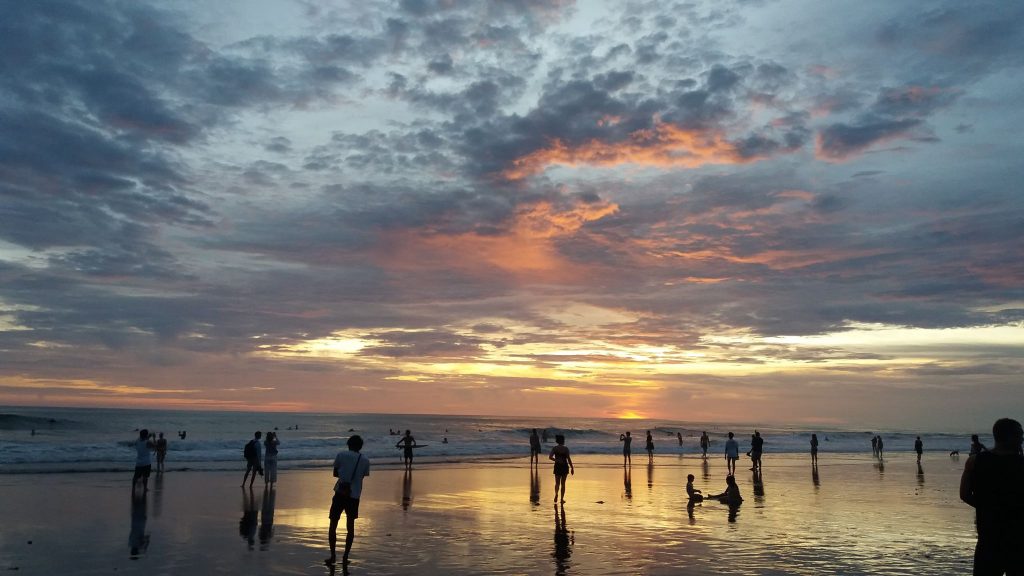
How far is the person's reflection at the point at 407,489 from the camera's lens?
70.6 ft

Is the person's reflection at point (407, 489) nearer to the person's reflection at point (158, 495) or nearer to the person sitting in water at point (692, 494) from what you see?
the person's reflection at point (158, 495)

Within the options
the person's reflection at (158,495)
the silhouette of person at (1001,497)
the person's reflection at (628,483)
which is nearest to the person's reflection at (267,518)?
the person's reflection at (158,495)

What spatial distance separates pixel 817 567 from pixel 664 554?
2.56m

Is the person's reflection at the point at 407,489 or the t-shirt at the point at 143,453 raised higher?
the t-shirt at the point at 143,453

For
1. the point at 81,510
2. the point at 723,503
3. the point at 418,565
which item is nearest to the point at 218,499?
the point at 81,510

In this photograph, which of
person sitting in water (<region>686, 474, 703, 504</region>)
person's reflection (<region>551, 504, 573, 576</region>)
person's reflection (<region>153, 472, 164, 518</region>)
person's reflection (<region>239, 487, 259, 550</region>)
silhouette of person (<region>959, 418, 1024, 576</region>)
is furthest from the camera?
person sitting in water (<region>686, 474, 703, 504</region>)

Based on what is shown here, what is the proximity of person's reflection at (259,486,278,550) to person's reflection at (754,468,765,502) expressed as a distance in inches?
568

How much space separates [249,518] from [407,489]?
28.6 feet

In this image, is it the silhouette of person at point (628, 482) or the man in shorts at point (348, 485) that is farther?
the silhouette of person at point (628, 482)

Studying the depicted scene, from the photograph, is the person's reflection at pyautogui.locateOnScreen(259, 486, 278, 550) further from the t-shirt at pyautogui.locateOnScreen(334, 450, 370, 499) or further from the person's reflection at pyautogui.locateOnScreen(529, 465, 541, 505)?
the person's reflection at pyautogui.locateOnScreen(529, 465, 541, 505)

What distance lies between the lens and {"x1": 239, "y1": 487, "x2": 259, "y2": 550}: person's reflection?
15.1 metres

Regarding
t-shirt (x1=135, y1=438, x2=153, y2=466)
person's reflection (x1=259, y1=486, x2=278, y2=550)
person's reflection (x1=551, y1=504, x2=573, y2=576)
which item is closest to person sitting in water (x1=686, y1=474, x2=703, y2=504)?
person's reflection (x1=551, y1=504, x2=573, y2=576)

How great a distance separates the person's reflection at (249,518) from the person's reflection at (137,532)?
187 cm

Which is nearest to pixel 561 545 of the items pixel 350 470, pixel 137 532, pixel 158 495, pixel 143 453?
pixel 350 470
